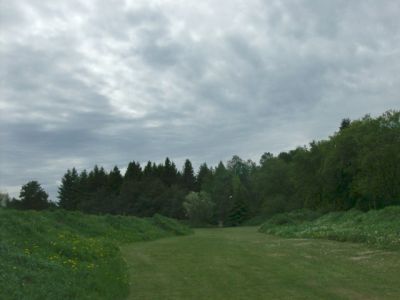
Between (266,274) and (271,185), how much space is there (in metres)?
86.6

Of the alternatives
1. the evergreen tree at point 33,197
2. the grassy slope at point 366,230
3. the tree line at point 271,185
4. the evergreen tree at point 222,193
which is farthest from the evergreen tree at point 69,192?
the grassy slope at point 366,230

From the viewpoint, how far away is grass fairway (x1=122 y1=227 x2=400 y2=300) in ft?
37.6

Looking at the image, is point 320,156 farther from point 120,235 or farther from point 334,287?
point 334,287

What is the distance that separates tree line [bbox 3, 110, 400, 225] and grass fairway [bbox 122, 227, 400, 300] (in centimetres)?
3983

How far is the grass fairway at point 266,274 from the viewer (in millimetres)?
11453

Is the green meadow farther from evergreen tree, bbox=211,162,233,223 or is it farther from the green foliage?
evergreen tree, bbox=211,162,233,223

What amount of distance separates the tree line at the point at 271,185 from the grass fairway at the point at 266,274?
3983 cm

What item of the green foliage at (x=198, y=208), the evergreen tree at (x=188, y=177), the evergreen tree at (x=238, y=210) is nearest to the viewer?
the green foliage at (x=198, y=208)

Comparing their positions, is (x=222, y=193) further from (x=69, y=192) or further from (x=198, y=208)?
(x=69, y=192)

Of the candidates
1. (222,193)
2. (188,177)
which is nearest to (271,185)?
(222,193)

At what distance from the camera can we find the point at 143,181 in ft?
359

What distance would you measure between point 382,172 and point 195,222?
113 feet

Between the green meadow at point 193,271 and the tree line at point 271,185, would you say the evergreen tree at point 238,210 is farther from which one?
the green meadow at point 193,271

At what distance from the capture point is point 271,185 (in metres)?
100
